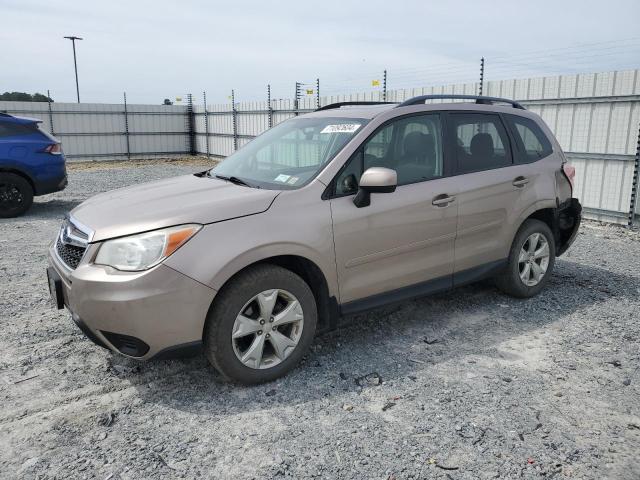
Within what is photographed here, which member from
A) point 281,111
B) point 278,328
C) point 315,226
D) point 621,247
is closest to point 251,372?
point 278,328

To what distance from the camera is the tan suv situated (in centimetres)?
306

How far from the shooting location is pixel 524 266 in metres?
4.92

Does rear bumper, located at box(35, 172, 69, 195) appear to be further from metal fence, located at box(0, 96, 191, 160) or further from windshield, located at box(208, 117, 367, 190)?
metal fence, located at box(0, 96, 191, 160)

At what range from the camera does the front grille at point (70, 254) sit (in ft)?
10.8

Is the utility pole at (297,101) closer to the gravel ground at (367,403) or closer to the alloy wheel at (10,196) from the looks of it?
the alloy wheel at (10,196)

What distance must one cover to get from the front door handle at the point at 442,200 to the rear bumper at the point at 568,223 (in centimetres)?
161

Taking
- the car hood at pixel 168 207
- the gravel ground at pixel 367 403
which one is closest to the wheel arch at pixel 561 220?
the gravel ground at pixel 367 403

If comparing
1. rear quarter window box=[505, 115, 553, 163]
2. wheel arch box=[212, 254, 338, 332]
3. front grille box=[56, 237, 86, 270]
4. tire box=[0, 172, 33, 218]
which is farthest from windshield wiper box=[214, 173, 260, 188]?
tire box=[0, 172, 33, 218]

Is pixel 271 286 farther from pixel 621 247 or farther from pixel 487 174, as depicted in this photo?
pixel 621 247

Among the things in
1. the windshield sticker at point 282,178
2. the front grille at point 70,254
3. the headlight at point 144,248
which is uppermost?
the windshield sticker at point 282,178

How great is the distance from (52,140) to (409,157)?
773 cm

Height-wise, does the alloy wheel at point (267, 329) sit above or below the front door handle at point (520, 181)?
below

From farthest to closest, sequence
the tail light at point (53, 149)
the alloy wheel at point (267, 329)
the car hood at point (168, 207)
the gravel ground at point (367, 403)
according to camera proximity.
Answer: the tail light at point (53, 149), the alloy wheel at point (267, 329), the car hood at point (168, 207), the gravel ground at point (367, 403)

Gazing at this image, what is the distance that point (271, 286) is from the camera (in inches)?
129
